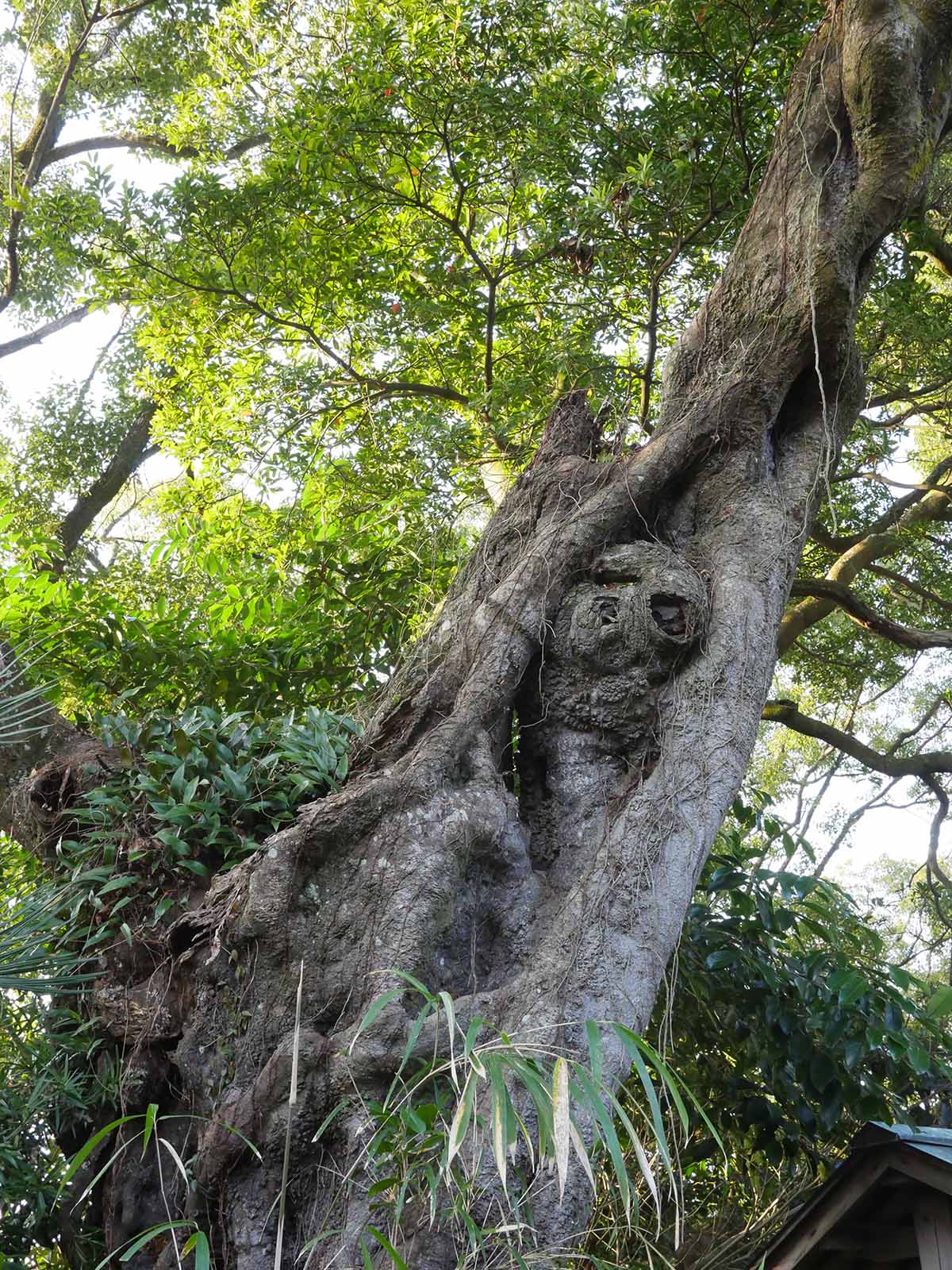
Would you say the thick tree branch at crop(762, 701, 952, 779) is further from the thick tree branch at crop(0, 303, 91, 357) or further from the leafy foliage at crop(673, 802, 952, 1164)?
the thick tree branch at crop(0, 303, 91, 357)

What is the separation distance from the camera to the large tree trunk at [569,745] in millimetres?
2562

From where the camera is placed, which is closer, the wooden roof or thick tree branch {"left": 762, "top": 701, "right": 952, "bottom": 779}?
the wooden roof

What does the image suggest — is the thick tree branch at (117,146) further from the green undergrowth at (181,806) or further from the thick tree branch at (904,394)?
the green undergrowth at (181,806)

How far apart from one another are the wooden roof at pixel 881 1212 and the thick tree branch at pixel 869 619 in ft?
10.1

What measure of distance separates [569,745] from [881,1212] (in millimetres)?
2185

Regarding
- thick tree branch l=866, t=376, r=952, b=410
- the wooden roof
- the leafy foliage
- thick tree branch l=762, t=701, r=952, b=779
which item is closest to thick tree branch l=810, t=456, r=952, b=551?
thick tree branch l=866, t=376, r=952, b=410

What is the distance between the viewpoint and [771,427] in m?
4.07

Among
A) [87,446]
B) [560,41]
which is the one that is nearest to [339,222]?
[560,41]

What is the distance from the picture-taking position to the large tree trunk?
8.41 feet

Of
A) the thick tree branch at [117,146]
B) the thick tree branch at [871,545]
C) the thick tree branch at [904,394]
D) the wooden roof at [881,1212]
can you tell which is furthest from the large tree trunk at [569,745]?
the thick tree branch at [117,146]

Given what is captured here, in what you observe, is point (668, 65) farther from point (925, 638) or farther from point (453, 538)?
point (925, 638)

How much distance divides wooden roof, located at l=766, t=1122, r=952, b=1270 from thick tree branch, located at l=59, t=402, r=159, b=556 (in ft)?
32.6

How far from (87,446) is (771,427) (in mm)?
9051

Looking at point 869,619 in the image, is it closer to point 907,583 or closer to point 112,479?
point 907,583
